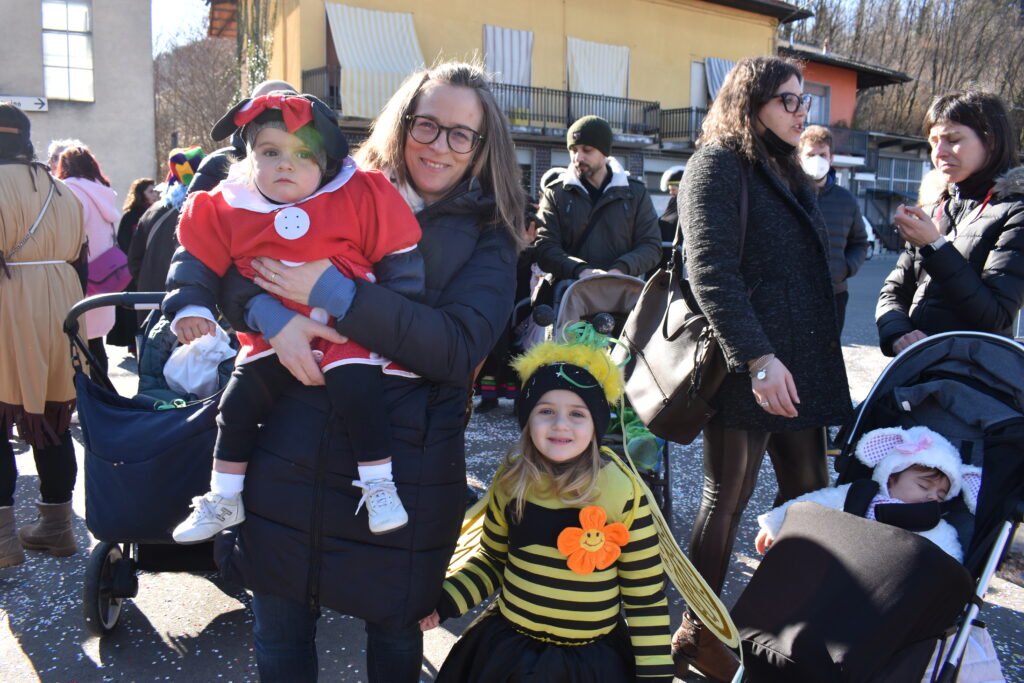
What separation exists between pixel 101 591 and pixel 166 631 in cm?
33

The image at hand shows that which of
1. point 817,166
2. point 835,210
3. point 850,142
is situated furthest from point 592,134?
point 850,142

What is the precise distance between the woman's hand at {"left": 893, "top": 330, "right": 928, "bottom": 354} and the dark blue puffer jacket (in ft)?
5.89

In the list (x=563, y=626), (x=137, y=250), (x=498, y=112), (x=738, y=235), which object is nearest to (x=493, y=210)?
(x=498, y=112)

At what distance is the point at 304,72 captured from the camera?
18.7 metres

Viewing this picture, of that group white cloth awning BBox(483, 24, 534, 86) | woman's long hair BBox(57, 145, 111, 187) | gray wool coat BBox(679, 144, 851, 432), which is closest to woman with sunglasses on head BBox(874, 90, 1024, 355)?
gray wool coat BBox(679, 144, 851, 432)

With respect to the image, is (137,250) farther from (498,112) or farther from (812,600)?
(812,600)

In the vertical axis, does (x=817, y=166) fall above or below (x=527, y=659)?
above

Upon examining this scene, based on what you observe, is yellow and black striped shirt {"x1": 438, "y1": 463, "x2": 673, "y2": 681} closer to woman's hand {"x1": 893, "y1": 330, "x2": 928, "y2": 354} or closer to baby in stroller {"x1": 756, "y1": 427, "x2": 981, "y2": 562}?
baby in stroller {"x1": 756, "y1": 427, "x2": 981, "y2": 562}

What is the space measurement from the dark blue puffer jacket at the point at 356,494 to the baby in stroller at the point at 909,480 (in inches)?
47.4

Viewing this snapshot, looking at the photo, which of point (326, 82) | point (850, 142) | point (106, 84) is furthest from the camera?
point (850, 142)

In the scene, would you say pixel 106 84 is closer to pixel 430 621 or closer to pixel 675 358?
pixel 675 358

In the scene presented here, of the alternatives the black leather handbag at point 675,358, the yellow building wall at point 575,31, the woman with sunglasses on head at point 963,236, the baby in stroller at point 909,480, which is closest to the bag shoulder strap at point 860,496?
the baby in stroller at point 909,480

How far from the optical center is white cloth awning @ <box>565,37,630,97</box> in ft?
74.7

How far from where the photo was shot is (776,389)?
2.24m
